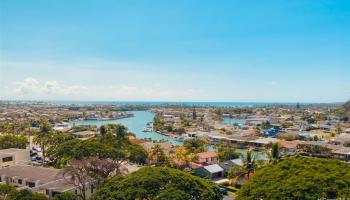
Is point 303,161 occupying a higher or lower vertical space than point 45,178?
higher

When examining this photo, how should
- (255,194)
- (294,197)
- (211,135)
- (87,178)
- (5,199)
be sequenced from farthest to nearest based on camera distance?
1. (211,135)
2. (87,178)
3. (5,199)
4. (255,194)
5. (294,197)

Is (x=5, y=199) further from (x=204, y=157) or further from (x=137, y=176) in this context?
(x=204, y=157)

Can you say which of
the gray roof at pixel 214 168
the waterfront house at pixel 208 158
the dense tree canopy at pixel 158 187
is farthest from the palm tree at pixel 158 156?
the dense tree canopy at pixel 158 187

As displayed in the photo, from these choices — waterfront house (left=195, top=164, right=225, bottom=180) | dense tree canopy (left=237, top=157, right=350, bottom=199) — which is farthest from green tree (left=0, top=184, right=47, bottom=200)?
waterfront house (left=195, top=164, right=225, bottom=180)

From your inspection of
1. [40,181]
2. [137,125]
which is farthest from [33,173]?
[137,125]

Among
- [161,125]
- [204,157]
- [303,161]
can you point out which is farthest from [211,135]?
[303,161]

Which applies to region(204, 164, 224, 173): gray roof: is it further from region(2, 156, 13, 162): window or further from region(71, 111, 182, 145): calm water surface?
region(71, 111, 182, 145): calm water surface
